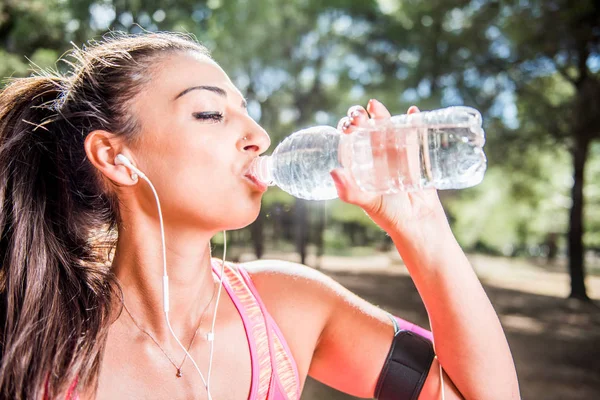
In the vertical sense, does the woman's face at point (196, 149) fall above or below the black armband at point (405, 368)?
above

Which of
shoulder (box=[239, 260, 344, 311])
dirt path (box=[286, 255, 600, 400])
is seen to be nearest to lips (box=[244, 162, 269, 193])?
shoulder (box=[239, 260, 344, 311])

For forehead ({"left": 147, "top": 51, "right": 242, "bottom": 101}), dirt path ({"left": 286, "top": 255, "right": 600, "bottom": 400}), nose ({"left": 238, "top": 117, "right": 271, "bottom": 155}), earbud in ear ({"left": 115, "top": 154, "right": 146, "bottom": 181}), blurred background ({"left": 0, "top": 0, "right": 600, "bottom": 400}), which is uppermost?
blurred background ({"left": 0, "top": 0, "right": 600, "bottom": 400})

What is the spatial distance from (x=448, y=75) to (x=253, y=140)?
929cm

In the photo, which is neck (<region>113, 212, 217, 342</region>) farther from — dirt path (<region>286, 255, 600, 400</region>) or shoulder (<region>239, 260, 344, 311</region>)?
dirt path (<region>286, 255, 600, 400</region>)

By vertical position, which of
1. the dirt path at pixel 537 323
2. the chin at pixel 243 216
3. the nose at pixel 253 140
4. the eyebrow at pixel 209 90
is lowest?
the dirt path at pixel 537 323

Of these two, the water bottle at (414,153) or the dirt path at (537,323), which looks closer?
the water bottle at (414,153)

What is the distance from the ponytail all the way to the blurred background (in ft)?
14.2

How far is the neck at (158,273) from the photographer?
5.03ft

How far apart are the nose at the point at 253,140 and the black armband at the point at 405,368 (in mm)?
718

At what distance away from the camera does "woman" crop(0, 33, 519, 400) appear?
140cm

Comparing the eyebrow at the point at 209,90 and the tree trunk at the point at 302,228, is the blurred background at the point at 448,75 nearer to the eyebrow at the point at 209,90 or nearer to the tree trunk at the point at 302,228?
the tree trunk at the point at 302,228

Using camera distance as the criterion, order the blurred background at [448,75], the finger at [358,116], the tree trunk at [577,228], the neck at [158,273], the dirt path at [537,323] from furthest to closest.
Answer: the tree trunk at [577,228] < the blurred background at [448,75] < the dirt path at [537,323] < the neck at [158,273] < the finger at [358,116]

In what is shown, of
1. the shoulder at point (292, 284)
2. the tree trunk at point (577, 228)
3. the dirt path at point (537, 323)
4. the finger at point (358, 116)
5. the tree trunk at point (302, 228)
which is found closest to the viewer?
the finger at point (358, 116)

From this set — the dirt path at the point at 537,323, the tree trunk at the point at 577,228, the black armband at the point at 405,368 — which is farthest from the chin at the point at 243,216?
the tree trunk at the point at 577,228
